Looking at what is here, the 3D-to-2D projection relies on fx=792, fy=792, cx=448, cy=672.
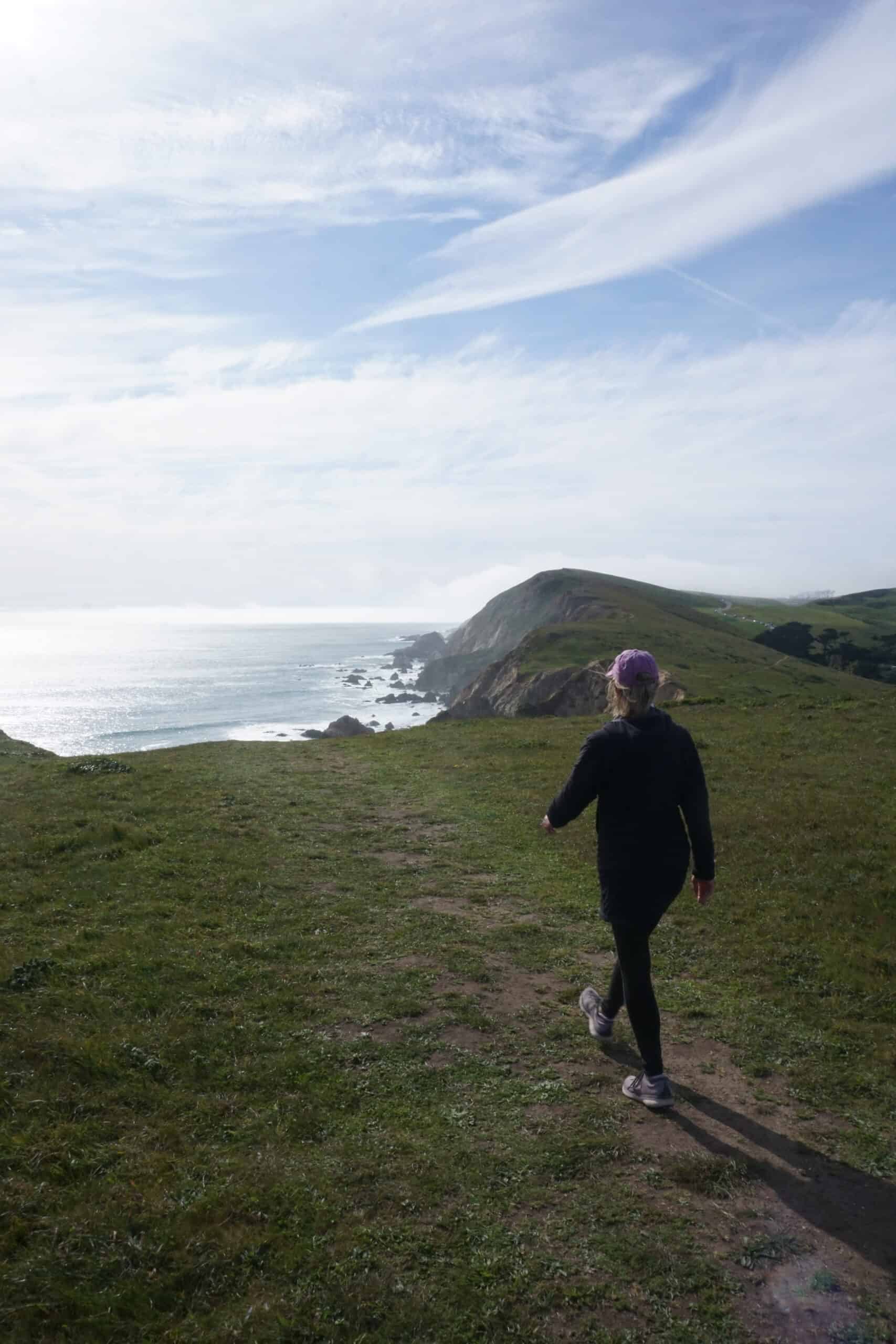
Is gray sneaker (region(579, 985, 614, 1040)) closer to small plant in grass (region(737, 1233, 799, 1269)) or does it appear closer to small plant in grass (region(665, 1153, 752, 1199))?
small plant in grass (region(665, 1153, 752, 1199))

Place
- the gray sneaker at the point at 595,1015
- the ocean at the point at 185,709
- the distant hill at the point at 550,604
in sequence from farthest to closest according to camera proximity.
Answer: the distant hill at the point at 550,604
the ocean at the point at 185,709
the gray sneaker at the point at 595,1015

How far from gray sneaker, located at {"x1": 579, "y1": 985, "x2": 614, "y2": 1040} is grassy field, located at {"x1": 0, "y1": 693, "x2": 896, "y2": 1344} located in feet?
0.65

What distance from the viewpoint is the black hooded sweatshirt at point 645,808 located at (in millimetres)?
6922

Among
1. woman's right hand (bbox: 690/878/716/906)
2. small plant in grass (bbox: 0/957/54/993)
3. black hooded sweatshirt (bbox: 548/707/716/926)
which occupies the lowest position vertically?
small plant in grass (bbox: 0/957/54/993)

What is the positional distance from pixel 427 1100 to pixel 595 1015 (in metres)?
2.02

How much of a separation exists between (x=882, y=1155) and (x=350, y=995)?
5302mm

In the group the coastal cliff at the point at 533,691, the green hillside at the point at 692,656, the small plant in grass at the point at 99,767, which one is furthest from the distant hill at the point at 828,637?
the small plant in grass at the point at 99,767

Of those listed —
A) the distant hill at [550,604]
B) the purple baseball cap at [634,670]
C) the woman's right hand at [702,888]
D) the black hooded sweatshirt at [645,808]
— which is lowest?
the woman's right hand at [702,888]

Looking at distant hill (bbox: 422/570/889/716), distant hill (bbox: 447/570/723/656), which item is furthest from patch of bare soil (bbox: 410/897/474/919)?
distant hill (bbox: 447/570/723/656)

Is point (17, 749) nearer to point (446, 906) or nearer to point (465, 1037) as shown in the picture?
point (446, 906)

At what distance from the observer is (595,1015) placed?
26.5 feet

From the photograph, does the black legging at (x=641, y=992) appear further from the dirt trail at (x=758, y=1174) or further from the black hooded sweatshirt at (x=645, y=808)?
the dirt trail at (x=758, y=1174)

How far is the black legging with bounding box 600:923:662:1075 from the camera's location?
690 centimetres

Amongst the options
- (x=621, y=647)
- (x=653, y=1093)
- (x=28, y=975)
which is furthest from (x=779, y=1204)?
(x=621, y=647)
